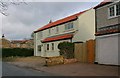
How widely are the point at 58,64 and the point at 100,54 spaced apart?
→ 5.22 meters

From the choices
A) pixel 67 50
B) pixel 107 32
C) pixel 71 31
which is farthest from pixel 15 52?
pixel 107 32

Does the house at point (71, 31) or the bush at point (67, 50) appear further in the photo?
the house at point (71, 31)

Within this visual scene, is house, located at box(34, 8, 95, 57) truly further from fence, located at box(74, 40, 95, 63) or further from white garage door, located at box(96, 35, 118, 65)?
white garage door, located at box(96, 35, 118, 65)

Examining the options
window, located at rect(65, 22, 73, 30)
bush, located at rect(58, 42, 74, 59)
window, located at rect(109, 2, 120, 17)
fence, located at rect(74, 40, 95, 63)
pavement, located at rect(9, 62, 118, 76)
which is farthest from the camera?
window, located at rect(65, 22, 73, 30)

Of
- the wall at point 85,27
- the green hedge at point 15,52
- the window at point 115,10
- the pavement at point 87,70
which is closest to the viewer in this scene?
the pavement at point 87,70

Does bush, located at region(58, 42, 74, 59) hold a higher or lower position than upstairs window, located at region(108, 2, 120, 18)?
lower

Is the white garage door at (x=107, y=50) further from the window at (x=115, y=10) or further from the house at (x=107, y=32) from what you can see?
the window at (x=115, y=10)

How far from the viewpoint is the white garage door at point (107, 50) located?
888 inches

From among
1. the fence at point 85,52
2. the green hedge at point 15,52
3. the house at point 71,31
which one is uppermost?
the house at point 71,31

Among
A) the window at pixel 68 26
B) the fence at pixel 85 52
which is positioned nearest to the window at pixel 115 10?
the fence at pixel 85 52

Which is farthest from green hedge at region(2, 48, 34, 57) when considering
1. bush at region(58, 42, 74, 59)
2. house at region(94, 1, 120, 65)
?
house at region(94, 1, 120, 65)

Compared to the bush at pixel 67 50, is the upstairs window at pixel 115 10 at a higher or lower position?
higher

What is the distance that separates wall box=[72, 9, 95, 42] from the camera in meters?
36.3

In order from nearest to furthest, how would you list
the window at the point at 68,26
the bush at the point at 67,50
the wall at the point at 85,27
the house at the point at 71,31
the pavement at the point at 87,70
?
the pavement at the point at 87,70, the bush at the point at 67,50, the wall at the point at 85,27, the house at the point at 71,31, the window at the point at 68,26
